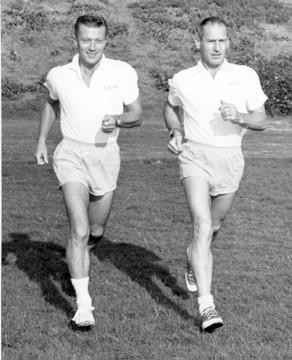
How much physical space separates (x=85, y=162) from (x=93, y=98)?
1.60 feet

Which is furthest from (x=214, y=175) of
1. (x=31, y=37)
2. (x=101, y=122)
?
(x=31, y=37)

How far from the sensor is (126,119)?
24.6 ft

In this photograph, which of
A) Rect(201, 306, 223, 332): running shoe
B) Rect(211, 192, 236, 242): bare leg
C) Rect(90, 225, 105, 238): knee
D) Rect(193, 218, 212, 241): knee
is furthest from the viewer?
Rect(90, 225, 105, 238): knee

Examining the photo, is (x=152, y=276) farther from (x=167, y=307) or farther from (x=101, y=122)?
(x=101, y=122)

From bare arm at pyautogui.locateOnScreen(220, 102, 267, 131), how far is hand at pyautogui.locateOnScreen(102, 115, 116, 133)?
80 cm

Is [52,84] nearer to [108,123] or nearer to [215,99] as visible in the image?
[108,123]

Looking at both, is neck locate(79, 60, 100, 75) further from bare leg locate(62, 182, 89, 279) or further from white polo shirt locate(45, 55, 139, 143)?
bare leg locate(62, 182, 89, 279)

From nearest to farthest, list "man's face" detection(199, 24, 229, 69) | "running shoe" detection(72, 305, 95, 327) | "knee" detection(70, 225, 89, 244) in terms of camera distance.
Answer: "running shoe" detection(72, 305, 95, 327)
"knee" detection(70, 225, 89, 244)
"man's face" detection(199, 24, 229, 69)

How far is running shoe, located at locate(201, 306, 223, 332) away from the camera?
6672mm

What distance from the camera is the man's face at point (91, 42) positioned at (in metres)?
7.54

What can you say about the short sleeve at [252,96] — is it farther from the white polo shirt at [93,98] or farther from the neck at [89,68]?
the neck at [89,68]

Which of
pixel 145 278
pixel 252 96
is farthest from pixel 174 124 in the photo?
pixel 145 278

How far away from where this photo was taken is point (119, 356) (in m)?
6.31

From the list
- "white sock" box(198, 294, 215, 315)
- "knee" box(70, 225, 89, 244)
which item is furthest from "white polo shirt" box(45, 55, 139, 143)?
"white sock" box(198, 294, 215, 315)
